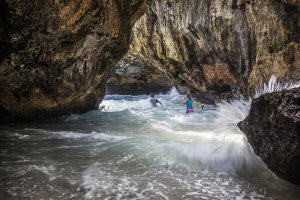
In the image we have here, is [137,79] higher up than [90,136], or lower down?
higher up

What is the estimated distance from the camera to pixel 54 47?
5.05 meters

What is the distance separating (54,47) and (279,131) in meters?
5.17

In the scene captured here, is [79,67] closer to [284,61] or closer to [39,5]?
[39,5]

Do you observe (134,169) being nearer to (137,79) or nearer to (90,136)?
(90,136)

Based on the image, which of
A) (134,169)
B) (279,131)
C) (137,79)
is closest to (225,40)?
(279,131)

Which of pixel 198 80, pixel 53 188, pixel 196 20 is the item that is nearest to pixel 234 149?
pixel 53 188

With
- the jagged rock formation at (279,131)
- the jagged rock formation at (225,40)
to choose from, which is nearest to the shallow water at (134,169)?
the jagged rock formation at (279,131)

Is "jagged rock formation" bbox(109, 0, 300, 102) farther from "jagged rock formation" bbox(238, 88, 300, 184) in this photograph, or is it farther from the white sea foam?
the white sea foam

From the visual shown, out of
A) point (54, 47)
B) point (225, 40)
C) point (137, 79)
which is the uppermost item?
point (225, 40)

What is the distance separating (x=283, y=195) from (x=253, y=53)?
20.6ft

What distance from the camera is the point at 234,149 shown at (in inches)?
157

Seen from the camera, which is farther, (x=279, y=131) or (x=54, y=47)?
(x=54, y=47)

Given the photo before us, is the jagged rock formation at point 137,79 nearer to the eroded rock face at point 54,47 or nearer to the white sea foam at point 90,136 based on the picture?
the eroded rock face at point 54,47

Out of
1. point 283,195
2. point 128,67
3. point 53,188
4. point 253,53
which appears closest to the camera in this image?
point 283,195
